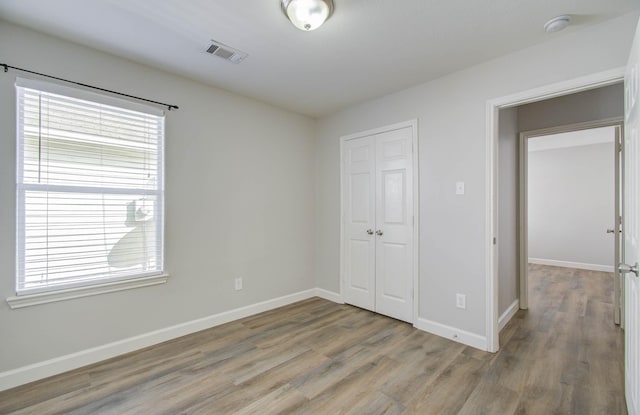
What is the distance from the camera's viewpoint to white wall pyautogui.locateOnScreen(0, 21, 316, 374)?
2021 millimetres

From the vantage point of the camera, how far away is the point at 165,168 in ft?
8.85

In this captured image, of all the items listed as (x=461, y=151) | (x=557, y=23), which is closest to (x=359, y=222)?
(x=461, y=151)

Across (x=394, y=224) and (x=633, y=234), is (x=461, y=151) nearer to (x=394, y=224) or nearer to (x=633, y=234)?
(x=394, y=224)

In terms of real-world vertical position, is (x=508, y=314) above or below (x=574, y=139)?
below

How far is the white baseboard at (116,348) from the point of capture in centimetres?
201

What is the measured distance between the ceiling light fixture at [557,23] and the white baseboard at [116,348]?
3.63 metres

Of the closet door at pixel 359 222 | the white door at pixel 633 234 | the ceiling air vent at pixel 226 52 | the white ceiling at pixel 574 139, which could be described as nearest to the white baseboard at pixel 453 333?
the closet door at pixel 359 222

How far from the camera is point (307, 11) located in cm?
174

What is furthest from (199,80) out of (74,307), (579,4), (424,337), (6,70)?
(424,337)

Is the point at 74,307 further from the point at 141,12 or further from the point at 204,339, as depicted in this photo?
the point at 141,12

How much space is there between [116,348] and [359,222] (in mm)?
2730

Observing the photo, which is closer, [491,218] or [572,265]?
[491,218]

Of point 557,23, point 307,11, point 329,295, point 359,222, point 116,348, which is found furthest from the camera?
point 329,295

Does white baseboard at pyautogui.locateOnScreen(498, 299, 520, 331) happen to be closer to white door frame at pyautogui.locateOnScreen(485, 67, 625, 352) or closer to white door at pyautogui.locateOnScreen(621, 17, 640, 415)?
white door frame at pyautogui.locateOnScreen(485, 67, 625, 352)
